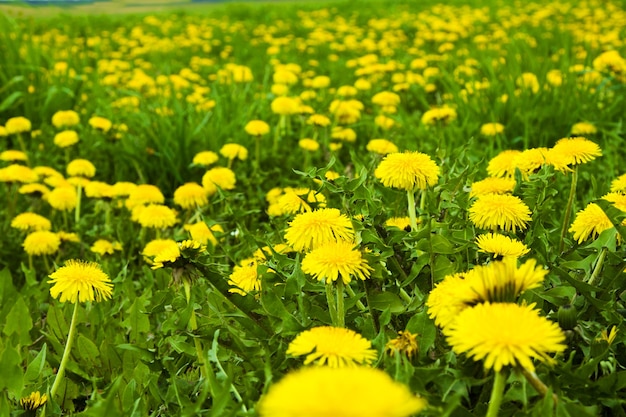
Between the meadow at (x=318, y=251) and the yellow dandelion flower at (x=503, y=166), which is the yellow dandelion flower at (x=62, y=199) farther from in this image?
the yellow dandelion flower at (x=503, y=166)

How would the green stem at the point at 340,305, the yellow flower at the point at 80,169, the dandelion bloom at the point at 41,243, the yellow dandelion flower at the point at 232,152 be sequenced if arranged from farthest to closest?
the yellow dandelion flower at the point at 232,152
the yellow flower at the point at 80,169
the dandelion bloom at the point at 41,243
the green stem at the point at 340,305

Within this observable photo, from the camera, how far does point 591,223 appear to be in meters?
1.40

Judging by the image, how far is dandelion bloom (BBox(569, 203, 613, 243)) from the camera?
54.4 inches

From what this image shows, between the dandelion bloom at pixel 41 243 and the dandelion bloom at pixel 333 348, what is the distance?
5.34 ft

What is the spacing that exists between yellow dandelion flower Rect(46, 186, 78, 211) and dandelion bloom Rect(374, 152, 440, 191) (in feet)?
5.00

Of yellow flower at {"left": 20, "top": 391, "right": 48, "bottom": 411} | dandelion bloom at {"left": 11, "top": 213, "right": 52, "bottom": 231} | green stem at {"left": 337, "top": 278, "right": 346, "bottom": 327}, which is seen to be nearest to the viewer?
green stem at {"left": 337, "top": 278, "right": 346, "bottom": 327}

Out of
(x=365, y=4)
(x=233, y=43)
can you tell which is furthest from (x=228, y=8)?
(x=233, y=43)

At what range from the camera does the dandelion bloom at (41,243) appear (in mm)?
2285

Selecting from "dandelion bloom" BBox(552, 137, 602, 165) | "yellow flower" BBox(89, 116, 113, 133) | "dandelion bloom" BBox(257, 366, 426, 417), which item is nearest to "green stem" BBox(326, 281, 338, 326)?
"dandelion bloom" BBox(257, 366, 426, 417)

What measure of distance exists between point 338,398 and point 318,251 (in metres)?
0.55

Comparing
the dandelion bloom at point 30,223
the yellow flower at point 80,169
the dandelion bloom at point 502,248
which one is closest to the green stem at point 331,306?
the dandelion bloom at point 502,248

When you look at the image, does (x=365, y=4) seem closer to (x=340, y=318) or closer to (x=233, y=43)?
(x=233, y=43)

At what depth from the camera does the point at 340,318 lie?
46.5 inches

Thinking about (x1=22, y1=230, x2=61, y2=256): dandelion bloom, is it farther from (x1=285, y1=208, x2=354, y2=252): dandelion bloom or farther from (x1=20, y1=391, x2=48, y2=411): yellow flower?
(x1=285, y1=208, x2=354, y2=252): dandelion bloom
